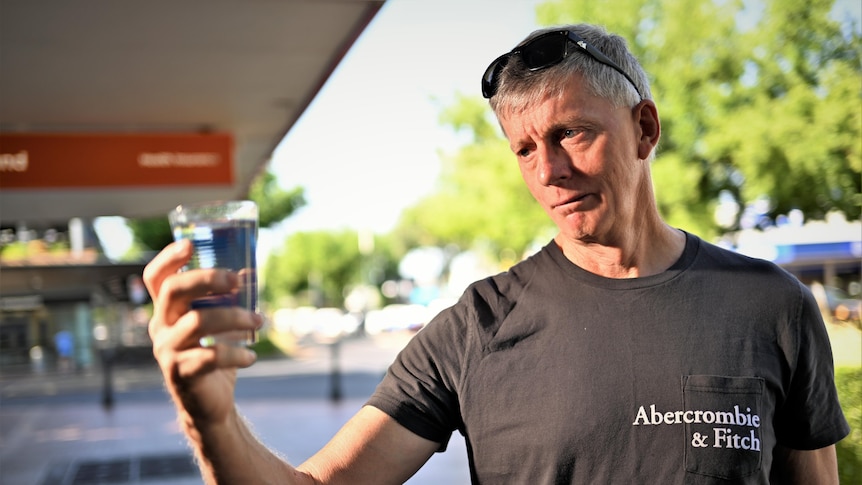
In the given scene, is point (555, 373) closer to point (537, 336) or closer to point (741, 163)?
point (537, 336)

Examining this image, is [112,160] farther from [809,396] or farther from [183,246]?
[183,246]

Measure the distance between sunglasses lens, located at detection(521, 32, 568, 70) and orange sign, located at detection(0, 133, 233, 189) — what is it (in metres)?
8.38

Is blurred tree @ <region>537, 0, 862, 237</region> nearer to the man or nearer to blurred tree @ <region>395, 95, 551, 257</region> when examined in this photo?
the man

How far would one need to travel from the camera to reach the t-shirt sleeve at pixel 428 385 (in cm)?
196

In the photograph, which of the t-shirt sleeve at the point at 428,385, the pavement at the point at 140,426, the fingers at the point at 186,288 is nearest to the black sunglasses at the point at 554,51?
the t-shirt sleeve at the point at 428,385

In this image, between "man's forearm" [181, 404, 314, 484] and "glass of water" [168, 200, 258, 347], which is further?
"man's forearm" [181, 404, 314, 484]

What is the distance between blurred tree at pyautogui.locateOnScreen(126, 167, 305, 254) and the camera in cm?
3912

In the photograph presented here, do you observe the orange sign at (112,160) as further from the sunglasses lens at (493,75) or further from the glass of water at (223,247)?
the glass of water at (223,247)

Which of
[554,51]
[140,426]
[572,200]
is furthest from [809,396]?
[140,426]

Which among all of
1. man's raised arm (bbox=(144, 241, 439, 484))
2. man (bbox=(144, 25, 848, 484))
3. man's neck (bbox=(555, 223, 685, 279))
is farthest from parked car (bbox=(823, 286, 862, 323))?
man's raised arm (bbox=(144, 241, 439, 484))

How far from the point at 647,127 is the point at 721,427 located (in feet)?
2.15

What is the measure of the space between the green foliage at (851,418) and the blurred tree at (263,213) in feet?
118

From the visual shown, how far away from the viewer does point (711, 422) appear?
1812 mm

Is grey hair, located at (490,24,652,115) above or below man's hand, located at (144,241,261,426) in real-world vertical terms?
above
